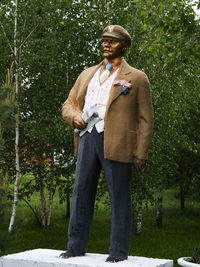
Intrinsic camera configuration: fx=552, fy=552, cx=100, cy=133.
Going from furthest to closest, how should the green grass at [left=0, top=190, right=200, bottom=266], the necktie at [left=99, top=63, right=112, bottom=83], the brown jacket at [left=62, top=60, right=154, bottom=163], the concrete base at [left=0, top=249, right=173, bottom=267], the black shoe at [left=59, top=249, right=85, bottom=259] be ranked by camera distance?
the green grass at [left=0, top=190, right=200, bottom=266]
the necktie at [left=99, top=63, right=112, bottom=83]
the black shoe at [left=59, top=249, right=85, bottom=259]
the brown jacket at [left=62, top=60, right=154, bottom=163]
the concrete base at [left=0, top=249, right=173, bottom=267]

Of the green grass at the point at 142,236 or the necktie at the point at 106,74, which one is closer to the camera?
the necktie at the point at 106,74

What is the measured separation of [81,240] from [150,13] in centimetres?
574

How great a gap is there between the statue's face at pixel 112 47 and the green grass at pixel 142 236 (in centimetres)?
573

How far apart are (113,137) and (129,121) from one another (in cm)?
24

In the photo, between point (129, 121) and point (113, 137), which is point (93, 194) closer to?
point (113, 137)

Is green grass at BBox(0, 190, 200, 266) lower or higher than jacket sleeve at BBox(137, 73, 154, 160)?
lower

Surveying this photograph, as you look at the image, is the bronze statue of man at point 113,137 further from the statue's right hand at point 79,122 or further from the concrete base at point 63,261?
the concrete base at point 63,261

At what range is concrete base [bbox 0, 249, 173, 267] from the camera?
519cm

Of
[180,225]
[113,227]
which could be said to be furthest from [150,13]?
[180,225]

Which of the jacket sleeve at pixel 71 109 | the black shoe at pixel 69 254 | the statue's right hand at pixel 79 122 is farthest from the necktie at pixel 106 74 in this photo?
the black shoe at pixel 69 254

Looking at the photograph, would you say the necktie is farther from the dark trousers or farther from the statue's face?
the dark trousers

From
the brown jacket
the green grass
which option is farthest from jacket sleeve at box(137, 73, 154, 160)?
the green grass

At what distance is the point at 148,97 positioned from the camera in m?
5.55

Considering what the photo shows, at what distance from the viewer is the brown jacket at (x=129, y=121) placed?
5367 mm
